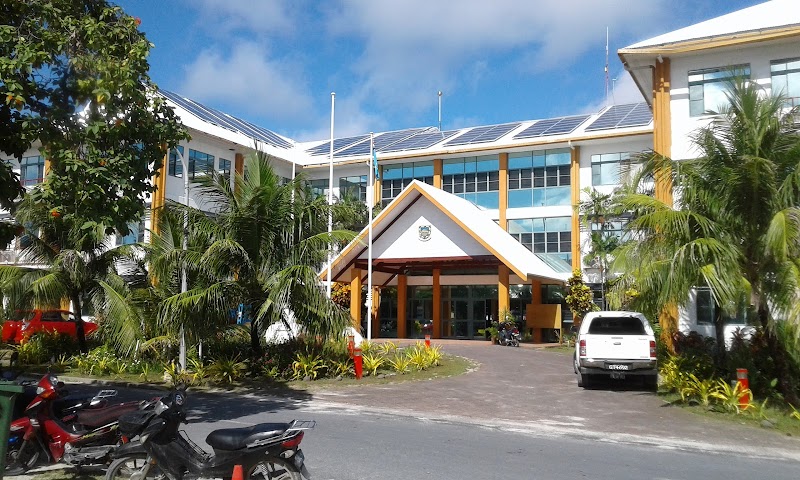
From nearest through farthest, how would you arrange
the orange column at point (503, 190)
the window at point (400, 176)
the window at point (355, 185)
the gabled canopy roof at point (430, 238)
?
1. the gabled canopy roof at point (430, 238)
2. the orange column at point (503, 190)
3. the window at point (400, 176)
4. the window at point (355, 185)

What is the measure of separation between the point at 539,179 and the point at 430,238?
9.91 m

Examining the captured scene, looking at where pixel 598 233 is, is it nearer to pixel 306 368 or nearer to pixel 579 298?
pixel 579 298

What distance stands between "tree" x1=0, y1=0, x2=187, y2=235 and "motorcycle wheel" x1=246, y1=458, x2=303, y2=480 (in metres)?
3.90

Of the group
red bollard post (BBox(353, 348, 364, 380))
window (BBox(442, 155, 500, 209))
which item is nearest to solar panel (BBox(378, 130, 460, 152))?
window (BBox(442, 155, 500, 209))

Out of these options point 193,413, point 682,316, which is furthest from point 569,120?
point 193,413

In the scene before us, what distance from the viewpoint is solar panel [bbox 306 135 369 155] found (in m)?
44.5

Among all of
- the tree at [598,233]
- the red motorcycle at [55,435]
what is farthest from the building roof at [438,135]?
the red motorcycle at [55,435]

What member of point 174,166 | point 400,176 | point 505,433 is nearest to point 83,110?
point 505,433

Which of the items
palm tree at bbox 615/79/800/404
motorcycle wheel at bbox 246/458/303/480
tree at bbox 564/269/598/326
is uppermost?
palm tree at bbox 615/79/800/404

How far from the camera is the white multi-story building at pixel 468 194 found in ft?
97.3

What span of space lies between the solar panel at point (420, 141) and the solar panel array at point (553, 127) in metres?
5.57

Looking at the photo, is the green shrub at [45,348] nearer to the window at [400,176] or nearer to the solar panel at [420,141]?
the window at [400,176]

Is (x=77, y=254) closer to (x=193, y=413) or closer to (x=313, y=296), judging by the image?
(x=313, y=296)

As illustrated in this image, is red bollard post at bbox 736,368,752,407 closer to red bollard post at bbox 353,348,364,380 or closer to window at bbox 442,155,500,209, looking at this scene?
red bollard post at bbox 353,348,364,380
